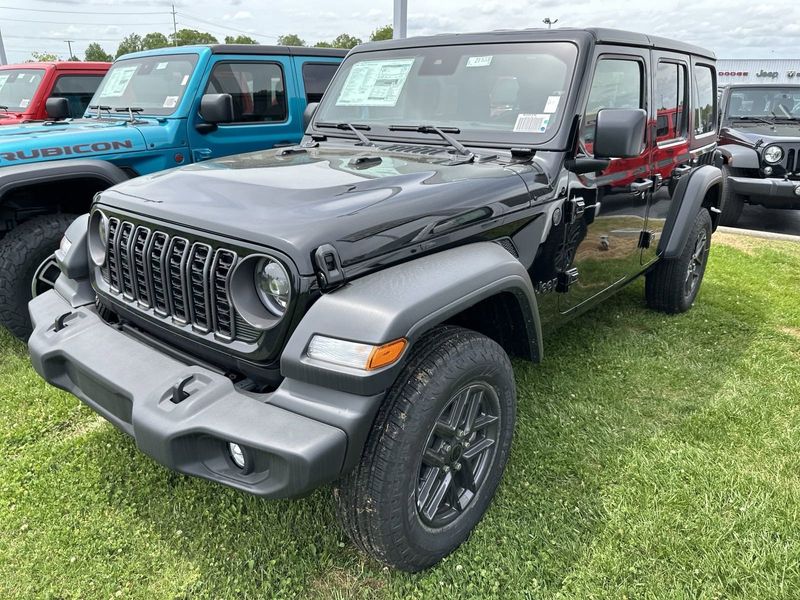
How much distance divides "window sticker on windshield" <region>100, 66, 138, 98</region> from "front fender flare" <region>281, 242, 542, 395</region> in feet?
15.1

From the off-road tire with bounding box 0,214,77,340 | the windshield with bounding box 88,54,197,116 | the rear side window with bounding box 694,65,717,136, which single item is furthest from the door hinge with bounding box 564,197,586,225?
the windshield with bounding box 88,54,197,116

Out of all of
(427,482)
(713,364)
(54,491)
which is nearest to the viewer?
(427,482)

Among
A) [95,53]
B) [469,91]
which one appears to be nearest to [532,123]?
[469,91]

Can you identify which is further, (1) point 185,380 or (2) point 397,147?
(2) point 397,147

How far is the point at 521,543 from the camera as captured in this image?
2426 millimetres

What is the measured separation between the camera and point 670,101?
398cm

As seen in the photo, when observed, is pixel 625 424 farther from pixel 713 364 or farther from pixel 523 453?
pixel 713 364

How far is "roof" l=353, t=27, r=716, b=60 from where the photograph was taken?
306 cm

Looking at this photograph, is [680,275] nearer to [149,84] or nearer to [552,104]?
[552,104]

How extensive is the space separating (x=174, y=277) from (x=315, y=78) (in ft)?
13.8

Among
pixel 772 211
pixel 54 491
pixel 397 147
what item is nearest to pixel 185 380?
pixel 54 491

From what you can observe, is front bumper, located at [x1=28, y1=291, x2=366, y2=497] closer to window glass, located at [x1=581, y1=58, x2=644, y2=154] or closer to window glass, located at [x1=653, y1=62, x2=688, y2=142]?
window glass, located at [x1=581, y1=58, x2=644, y2=154]

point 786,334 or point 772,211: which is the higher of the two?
point 786,334

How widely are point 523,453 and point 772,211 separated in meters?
8.79
